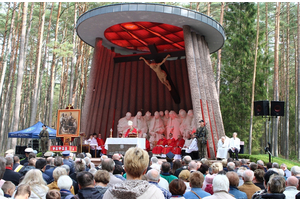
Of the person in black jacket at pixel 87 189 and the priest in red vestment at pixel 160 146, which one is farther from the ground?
the person in black jacket at pixel 87 189

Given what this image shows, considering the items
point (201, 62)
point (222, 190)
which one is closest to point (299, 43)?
point (201, 62)

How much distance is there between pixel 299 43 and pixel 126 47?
958cm

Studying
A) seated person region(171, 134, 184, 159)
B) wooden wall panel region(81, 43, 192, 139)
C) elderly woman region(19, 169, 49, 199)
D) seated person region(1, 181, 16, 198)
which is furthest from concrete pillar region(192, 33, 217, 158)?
seated person region(1, 181, 16, 198)

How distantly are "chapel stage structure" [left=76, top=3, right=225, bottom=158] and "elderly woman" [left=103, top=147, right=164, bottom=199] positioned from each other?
29.5ft

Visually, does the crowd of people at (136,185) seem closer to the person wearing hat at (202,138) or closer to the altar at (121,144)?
the person wearing hat at (202,138)

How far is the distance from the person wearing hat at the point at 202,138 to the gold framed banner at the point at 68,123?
14.0 ft

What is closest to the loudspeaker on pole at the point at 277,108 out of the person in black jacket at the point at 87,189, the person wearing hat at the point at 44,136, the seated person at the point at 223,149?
the seated person at the point at 223,149

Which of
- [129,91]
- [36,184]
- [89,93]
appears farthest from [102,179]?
[129,91]

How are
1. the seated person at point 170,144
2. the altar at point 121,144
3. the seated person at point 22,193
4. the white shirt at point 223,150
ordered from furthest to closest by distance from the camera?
the seated person at point 170,144, the altar at point 121,144, the white shirt at point 223,150, the seated person at point 22,193

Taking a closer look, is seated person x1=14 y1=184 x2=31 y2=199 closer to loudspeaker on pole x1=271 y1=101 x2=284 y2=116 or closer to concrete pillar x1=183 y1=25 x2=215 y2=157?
loudspeaker on pole x1=271 y1=101 x2=284 y2=116

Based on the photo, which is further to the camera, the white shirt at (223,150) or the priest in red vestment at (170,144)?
the priest in red vestment at (170,144)

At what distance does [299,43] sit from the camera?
16.9m

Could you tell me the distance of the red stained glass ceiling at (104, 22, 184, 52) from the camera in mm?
13102

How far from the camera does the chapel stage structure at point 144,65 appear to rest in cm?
1114
